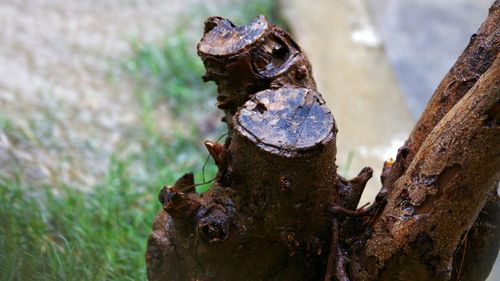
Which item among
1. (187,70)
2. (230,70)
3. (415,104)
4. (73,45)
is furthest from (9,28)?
(230,70)

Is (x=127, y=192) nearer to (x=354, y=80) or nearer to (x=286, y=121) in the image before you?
(x=354, y=80)

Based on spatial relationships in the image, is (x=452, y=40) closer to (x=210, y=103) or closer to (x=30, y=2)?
(x=210, y=103)

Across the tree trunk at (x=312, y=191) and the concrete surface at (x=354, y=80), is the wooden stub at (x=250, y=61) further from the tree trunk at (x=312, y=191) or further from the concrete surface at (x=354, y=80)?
the concrete surface at (x=354, y=80)

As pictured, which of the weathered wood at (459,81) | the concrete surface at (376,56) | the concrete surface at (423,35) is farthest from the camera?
the concrete surface at (423,35)

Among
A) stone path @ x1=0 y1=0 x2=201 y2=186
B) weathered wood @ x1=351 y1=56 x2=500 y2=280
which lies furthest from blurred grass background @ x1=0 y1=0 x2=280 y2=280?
weathered wood @ x1=351 y1=56 x2=500 y2=280

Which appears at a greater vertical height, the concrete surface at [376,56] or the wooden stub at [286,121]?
the concrete surface at [376,56]

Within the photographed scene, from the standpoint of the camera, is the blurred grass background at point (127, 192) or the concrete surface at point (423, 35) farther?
the concrete surface at point (423, 35)

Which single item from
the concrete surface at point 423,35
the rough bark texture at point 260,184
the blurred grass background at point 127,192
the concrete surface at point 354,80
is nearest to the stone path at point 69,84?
the blurred grass background at point 127,192
